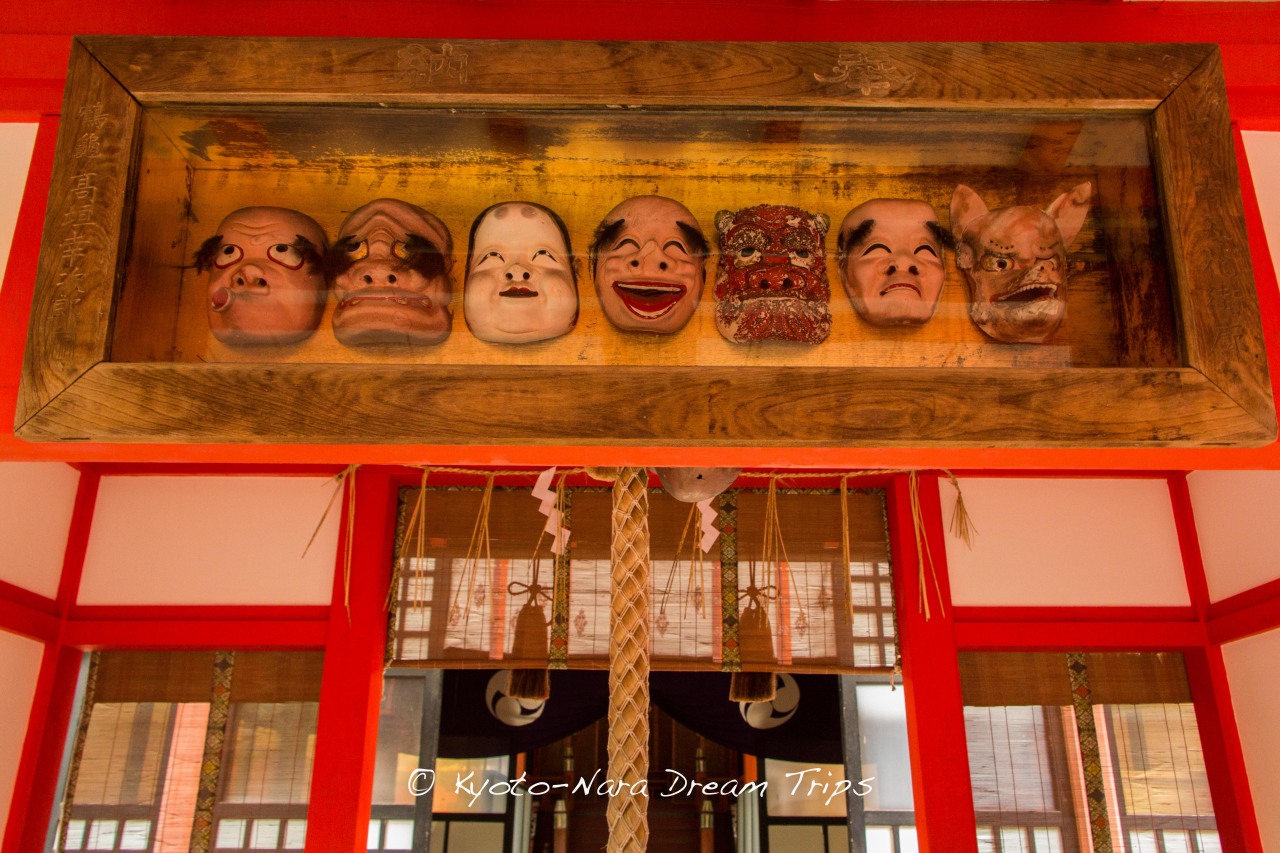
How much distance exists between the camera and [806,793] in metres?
5.75

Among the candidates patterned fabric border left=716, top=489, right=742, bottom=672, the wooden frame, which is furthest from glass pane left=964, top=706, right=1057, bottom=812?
the wooden frame

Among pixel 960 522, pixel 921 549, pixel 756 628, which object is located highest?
pixel 960 522

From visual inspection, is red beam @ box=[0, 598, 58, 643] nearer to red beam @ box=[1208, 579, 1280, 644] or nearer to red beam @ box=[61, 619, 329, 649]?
red beam @ box=[61, 619, 329, 649]

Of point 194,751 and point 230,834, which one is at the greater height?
point 194,751

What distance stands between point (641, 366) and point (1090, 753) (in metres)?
3.32

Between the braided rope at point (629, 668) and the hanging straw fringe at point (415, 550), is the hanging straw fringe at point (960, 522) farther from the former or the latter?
the braided rope at point (629, 668)

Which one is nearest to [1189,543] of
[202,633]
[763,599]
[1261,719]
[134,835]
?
[1261,719]

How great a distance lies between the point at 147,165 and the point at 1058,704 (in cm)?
354

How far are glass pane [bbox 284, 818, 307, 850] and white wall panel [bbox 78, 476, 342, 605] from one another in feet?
2.82

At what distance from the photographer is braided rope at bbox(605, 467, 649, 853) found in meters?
1.06

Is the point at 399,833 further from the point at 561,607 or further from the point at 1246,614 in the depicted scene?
the point at 1246,614

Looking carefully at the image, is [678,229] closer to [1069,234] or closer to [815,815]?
[1069,234]

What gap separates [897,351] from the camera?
1.02 metres

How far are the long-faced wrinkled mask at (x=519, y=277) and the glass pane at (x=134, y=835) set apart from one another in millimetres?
3308
